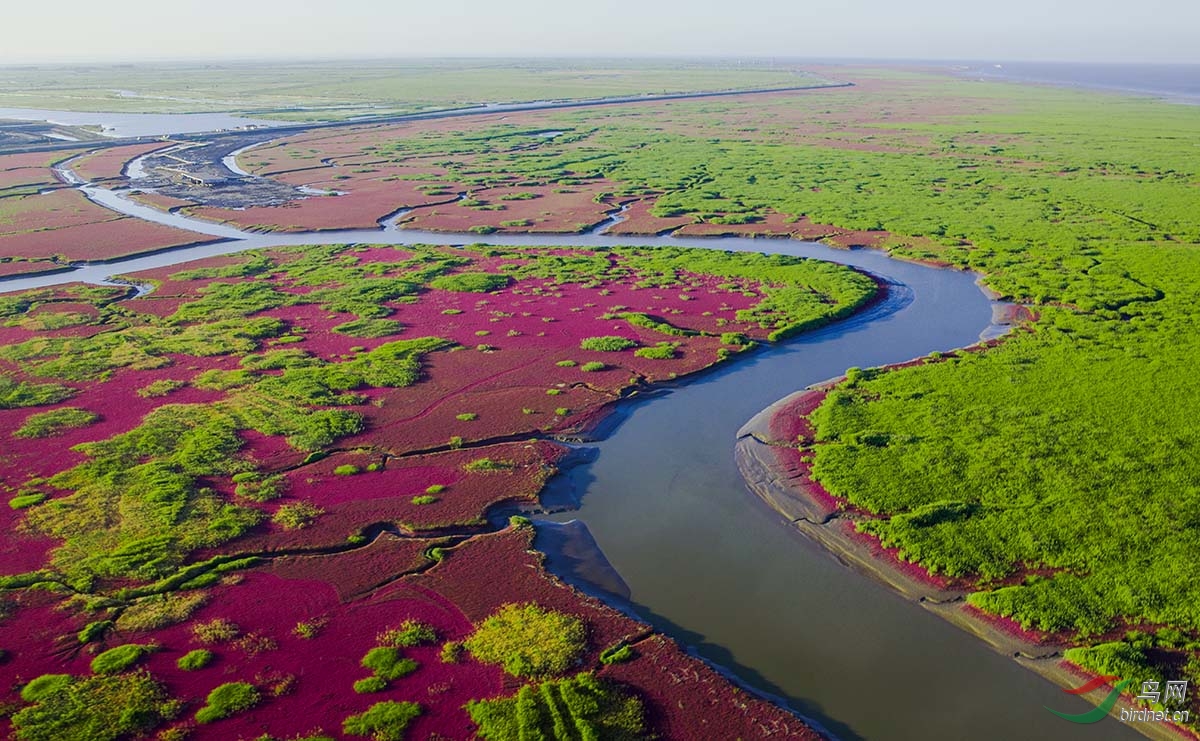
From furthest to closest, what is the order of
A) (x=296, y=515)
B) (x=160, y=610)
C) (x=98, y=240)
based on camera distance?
(x=98, y=240), (x=296, y=515), (x=160, y=610)

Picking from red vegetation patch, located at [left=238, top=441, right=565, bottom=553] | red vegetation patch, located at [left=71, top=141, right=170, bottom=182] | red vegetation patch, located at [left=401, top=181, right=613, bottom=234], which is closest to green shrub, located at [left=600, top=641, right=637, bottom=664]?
red vegetation patch, located at [left=238, top=441, right=565, bottom=553]

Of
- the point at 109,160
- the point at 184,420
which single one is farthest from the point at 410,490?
the point at 109,160

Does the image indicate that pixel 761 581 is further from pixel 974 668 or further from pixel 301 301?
pixel 301 301

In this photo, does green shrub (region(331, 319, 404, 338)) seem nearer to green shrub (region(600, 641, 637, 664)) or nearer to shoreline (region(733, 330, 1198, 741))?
shoreline (region(733, 330, 1198, 741))

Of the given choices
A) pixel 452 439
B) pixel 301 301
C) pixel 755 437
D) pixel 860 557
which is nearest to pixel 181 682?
pixel 452 439

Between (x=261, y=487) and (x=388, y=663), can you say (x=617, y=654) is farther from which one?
(x=261, y=487)

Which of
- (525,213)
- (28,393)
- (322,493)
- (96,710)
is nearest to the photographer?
(96,710)
